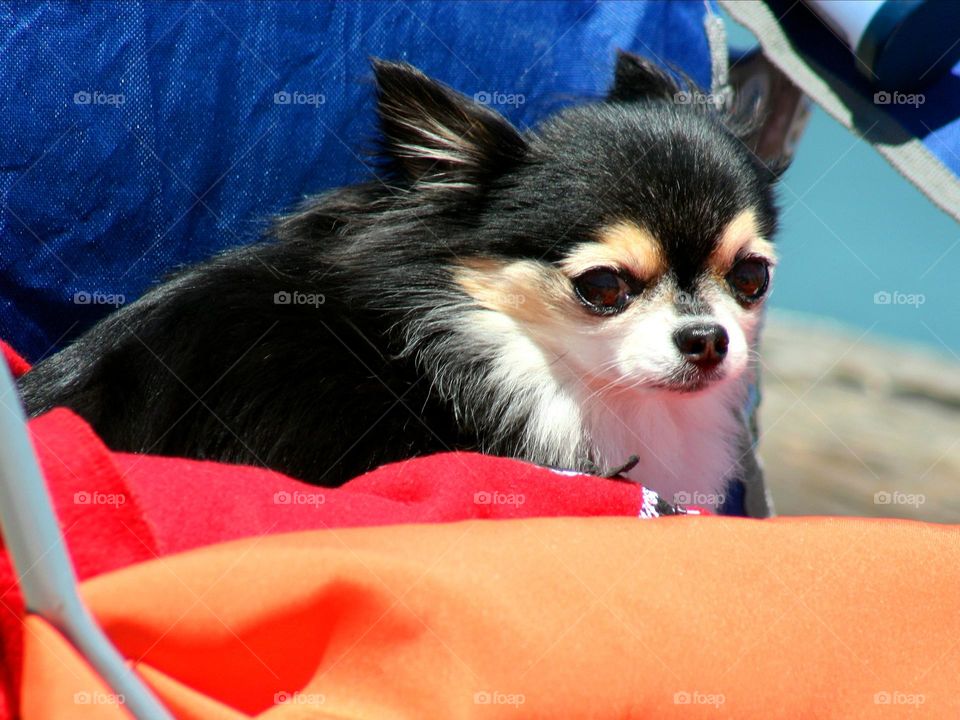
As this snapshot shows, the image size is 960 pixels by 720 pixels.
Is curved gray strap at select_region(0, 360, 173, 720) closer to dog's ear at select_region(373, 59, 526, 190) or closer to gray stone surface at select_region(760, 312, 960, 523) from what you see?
dog's ear at select_region(373, 59, 526, 190)

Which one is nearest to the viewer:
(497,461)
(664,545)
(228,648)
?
(228,648)

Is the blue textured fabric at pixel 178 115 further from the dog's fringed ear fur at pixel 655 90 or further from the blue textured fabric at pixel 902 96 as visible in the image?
the blue textured fabric at pixel 902 96

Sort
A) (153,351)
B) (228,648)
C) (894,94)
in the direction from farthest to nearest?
(894,94) < (153,351) < (228,648)

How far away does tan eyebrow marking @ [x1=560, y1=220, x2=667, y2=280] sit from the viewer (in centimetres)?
175

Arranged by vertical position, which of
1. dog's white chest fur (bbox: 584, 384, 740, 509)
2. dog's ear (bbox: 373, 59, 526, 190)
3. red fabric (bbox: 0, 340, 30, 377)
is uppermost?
dog's ear (bbox: 373, 59, 526, 190)

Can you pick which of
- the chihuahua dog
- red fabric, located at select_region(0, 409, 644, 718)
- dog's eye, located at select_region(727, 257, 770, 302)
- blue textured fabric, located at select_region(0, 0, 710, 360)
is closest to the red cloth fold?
red fabric, located at select_region(0, 409, 644, 718)

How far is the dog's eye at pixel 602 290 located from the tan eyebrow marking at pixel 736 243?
190mm

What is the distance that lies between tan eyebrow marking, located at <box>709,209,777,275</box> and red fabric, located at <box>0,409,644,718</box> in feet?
1.83

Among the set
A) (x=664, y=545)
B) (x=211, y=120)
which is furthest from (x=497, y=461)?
(x=211, y=120)

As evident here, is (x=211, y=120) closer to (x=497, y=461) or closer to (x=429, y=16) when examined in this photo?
(x=429, y=16)

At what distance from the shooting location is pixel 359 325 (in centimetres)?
183

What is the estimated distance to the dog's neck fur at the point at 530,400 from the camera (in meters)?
1.89

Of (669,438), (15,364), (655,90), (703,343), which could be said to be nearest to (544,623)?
(703,343)

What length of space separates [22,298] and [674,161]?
1.28 m
